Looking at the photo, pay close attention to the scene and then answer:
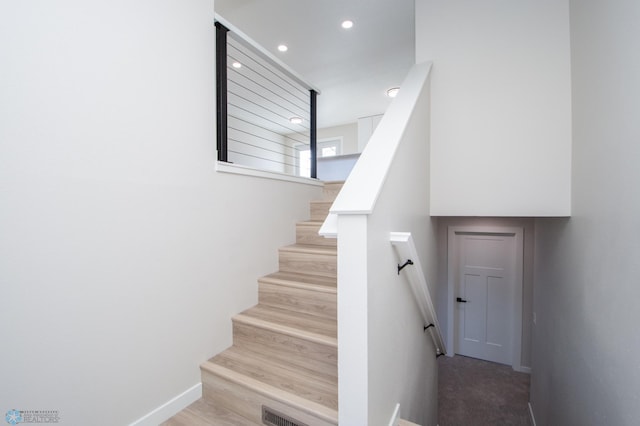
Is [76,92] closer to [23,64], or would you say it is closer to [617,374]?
[23,64]

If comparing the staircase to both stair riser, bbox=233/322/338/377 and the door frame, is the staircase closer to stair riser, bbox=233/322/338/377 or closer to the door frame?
stair riser, bbox=233/322/338/377

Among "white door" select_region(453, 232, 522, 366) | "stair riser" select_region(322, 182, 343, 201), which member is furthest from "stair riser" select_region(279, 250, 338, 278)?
"white door" select_region(453, 232, 522, 366)

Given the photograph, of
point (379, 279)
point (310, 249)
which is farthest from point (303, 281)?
point (379, 279)

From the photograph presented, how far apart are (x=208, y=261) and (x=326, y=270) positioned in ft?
2.73

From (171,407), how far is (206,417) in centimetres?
19

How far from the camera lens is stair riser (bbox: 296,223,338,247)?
2418mm

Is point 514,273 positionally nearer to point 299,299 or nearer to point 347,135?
point 299,299

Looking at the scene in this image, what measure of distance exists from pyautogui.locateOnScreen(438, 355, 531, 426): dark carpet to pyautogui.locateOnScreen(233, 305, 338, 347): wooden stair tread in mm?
2841

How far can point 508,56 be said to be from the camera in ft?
6.76

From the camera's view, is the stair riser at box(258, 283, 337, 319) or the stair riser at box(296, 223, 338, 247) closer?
the stair riser at box(258, 283, 337, 319)

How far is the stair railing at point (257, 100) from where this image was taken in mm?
1905

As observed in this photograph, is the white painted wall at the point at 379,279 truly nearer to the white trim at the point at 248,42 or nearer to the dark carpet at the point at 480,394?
the white trim at the point at 248,42

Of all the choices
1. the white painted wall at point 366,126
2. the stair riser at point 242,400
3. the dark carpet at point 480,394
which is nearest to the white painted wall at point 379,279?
the stair riser at point 242,400

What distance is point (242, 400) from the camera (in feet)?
4.80
